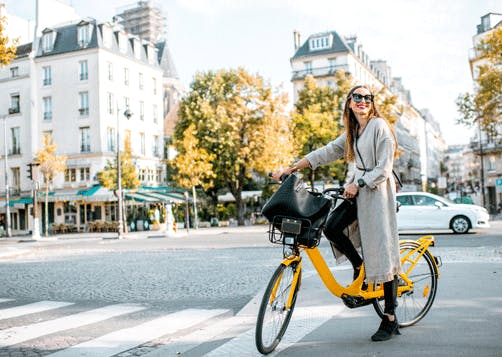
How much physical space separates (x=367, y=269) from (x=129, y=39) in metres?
49.5

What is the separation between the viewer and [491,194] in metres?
62.6

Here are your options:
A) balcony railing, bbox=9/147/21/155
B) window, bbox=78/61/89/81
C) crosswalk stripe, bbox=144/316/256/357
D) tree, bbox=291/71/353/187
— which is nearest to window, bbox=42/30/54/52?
window, bbox=78/61/89/81

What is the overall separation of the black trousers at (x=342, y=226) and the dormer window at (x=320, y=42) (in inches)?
2414

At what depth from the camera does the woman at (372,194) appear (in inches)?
174

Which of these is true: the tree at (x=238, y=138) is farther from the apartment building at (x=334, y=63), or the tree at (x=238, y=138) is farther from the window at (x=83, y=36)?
the apartment building at (x=334, y=63)

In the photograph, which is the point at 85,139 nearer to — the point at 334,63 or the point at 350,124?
the point at 334,63

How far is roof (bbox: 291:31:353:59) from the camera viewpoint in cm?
6272

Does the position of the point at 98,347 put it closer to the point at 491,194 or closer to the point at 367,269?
the point at 367,269

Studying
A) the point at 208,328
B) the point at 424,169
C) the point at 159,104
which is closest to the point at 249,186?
the point at 159,104

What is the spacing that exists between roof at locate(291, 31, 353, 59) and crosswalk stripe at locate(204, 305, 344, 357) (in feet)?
194

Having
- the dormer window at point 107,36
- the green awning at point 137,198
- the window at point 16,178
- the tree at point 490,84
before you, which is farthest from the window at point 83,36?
the tree at point 490,84

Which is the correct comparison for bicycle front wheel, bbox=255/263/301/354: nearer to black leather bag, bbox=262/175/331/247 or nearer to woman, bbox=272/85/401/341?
black leather bag, bbox=262/175/331/247

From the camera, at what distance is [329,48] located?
2498 inches

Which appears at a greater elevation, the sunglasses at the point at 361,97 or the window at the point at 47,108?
the window at the point at 47,108
